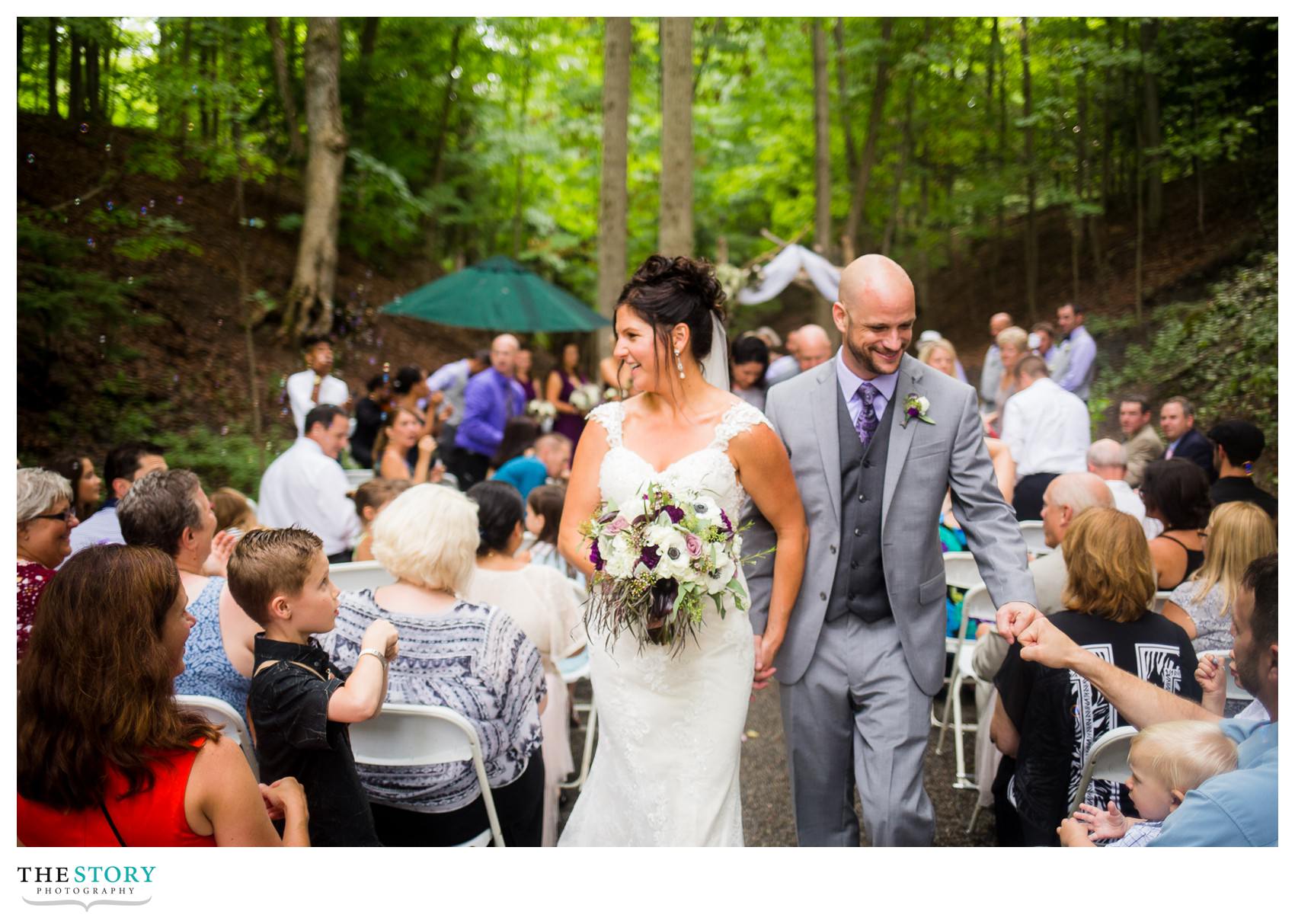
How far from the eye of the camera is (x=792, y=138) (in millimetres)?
18672

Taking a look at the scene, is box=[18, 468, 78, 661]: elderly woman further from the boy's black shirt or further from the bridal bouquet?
the bridal bouquet

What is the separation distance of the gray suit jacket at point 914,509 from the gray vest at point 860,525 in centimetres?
3

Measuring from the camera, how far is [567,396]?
9.88 metres

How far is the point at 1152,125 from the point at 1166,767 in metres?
16.4

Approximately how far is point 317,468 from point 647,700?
3046 mm

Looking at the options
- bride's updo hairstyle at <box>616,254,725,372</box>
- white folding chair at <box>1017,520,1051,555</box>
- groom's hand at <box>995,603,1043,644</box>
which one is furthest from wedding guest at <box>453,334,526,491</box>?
groom's hand at <box>995,603,1043,644</box>

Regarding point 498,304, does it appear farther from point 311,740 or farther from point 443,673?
point 311,740

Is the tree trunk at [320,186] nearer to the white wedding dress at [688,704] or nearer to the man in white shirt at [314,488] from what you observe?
the man in white shirt at [314,488]

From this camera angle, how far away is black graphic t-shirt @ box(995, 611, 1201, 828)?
300 cm

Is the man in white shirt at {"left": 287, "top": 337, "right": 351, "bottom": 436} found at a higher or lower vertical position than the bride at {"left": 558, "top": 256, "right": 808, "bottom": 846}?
higher

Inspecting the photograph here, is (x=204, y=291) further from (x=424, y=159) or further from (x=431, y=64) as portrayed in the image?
(x=431, y=64)

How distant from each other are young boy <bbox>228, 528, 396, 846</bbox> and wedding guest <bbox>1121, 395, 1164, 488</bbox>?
5625 millimetres
